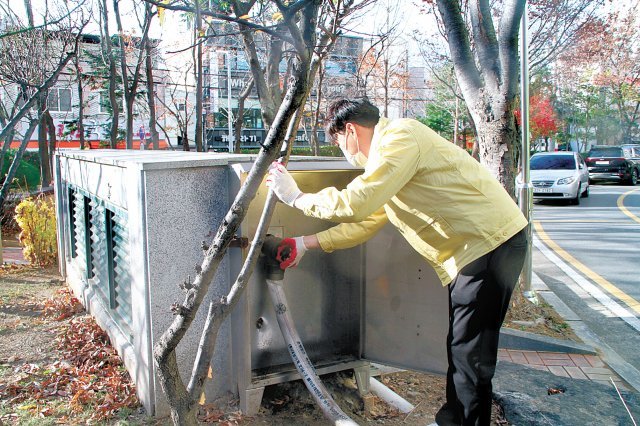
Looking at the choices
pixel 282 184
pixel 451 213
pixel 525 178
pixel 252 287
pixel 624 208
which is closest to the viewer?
pixel 282 184

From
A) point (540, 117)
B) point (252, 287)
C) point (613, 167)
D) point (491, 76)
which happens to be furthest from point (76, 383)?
point (540, 117)

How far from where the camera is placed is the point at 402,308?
12.1 feet

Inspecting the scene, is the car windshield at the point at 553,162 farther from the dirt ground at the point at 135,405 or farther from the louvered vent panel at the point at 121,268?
the louvered vent panel at the point at 121,268

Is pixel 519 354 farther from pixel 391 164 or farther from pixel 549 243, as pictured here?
pixel 549 243

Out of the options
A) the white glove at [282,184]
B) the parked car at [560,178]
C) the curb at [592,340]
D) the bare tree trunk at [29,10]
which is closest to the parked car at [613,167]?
the parked car at [560,178]

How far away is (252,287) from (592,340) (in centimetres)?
329

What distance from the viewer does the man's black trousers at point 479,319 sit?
2.79 metres

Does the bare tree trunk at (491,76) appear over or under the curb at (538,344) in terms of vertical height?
over

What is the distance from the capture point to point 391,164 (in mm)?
2652

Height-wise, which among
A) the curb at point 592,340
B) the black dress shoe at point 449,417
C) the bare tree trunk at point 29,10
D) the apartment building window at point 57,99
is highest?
the bare tree trunk at point 29,10

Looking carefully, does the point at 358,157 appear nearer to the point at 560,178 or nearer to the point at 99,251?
the point at 99,251

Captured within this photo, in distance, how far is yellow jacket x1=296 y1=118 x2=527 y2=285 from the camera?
2.66 m

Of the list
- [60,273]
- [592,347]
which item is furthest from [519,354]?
[60,273]

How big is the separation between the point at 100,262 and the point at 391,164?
132 inches
